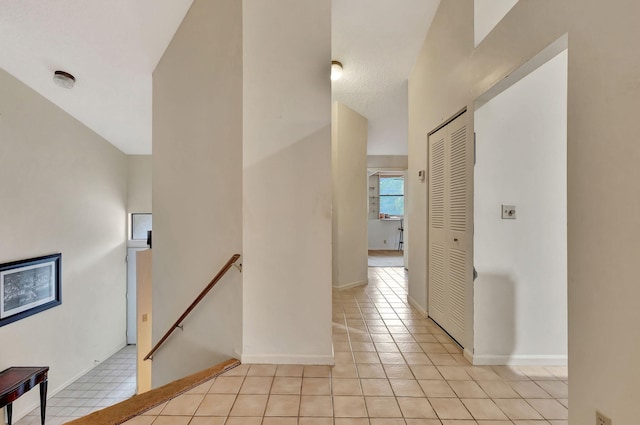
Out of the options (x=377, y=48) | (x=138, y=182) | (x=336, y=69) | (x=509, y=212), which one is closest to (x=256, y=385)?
(x=509, y=212)

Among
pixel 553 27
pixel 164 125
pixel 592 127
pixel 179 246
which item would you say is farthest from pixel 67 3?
pixel 592 127

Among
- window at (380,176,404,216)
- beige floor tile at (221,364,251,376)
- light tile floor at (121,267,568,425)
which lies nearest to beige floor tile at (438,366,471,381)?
light tile floor at (121,267,568,425)

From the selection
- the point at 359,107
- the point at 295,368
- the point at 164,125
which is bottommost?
the point at 295,368

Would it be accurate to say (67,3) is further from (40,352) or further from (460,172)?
(40,352)

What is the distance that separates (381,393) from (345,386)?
0.23m

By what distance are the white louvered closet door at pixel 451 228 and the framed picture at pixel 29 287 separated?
5.11 m

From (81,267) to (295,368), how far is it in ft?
16.0

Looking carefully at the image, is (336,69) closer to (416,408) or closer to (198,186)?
(198,186)

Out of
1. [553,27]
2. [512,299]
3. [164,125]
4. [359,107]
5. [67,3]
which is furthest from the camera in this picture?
[359,107]

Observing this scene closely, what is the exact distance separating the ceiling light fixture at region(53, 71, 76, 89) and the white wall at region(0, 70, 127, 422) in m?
0.70

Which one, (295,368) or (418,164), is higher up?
(418,164)

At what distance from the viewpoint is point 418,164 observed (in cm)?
329

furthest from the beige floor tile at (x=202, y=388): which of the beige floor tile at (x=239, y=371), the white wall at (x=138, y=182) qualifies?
the white wall at (x=138, y=182)

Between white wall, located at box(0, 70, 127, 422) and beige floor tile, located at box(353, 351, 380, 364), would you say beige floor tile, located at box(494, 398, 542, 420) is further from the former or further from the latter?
white wall, located at box(0, 70, 127, 422)
